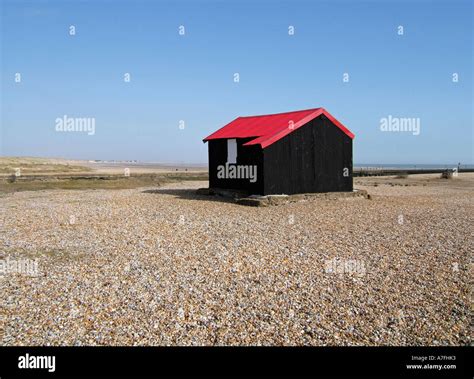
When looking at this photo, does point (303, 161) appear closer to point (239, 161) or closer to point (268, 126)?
point (268, 126)

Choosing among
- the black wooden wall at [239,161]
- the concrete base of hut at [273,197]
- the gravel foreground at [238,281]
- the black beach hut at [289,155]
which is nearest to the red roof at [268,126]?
the black beach hut at [289,155]

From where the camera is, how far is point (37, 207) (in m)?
20.1

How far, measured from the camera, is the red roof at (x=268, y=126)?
2061cm

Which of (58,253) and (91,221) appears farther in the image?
(91,221)

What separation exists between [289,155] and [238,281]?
1340cm

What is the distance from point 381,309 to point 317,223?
8386 millimetres

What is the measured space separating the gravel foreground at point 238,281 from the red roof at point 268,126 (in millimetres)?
6053

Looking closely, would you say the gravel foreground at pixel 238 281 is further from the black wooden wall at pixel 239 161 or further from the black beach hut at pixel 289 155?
the black wooden wall at pixel 239 161

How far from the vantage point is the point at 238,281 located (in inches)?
330

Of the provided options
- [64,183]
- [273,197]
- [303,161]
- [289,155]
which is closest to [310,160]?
[303,161]

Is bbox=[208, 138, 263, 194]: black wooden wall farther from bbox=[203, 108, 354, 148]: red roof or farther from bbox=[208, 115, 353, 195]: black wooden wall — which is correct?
bbox=[203, 108, 354, 148]: red roof
